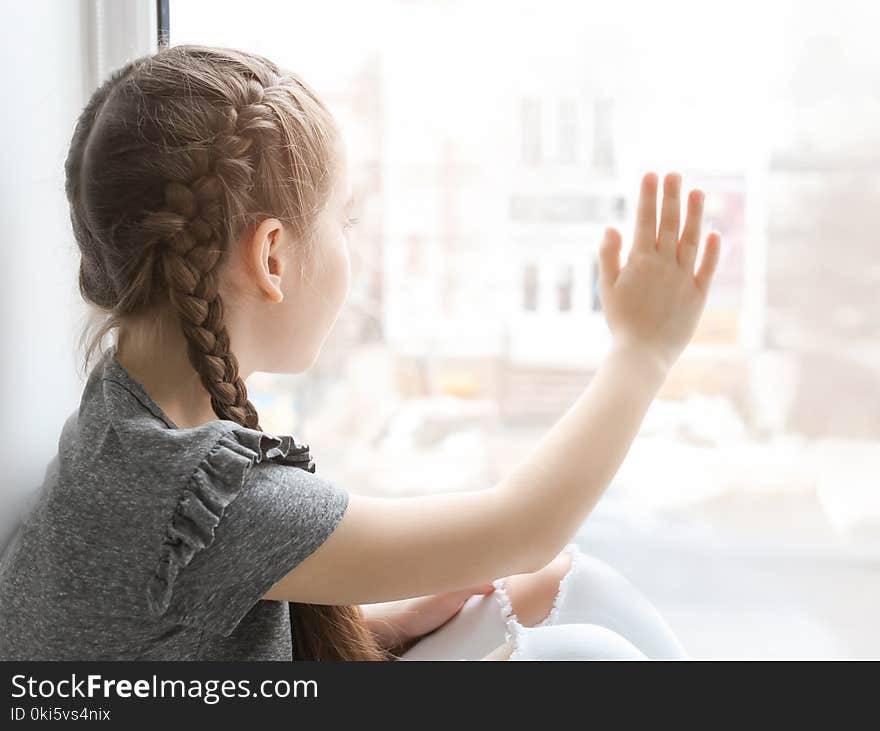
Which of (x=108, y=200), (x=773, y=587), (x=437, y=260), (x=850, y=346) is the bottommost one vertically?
(x=773, y=587)

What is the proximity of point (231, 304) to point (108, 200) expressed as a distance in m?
0.14

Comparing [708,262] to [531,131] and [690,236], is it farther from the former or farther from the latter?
[531,131]

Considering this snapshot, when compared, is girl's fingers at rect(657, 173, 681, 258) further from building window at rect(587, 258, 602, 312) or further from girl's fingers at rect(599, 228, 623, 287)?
building window at rect(587, 258, 602, 312)

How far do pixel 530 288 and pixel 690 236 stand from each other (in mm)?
421

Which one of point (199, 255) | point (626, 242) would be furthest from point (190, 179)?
point (626, 242)

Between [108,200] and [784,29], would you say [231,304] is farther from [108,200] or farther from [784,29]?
[784,29]

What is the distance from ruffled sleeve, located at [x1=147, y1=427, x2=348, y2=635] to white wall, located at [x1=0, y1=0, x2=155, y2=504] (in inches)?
14.0

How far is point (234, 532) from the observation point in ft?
2.54

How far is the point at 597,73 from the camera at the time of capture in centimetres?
129

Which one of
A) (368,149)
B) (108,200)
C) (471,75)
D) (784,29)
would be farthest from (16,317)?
(784,29)

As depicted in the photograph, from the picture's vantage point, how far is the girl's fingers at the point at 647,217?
36.5 inches

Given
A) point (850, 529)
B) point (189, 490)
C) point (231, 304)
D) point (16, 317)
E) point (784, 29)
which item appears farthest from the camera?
point (850, 529)

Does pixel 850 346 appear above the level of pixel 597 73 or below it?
below

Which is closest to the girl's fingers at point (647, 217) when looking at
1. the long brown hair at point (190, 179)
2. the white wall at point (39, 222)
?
the long brown hair at point (190, 179)
